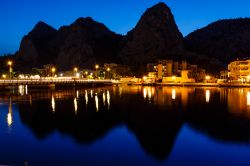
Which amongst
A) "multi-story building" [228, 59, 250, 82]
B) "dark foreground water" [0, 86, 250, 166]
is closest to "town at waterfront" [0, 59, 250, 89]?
"multi-story building" [228, 59, 250, 82]

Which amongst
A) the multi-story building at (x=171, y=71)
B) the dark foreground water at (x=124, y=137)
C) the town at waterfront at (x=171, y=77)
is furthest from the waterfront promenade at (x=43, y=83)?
the multi-story building at (x=171, y=71)

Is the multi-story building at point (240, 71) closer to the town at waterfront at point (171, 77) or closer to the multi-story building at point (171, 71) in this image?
the town at waterfront at point (171, 77)

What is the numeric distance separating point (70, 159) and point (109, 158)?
3508 millimetres

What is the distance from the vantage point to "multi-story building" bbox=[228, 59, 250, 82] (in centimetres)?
15104

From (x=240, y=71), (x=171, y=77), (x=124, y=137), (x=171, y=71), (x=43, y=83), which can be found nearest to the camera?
(x=124, y=137)

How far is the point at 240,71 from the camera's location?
155 metres

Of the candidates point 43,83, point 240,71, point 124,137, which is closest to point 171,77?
point 240,71

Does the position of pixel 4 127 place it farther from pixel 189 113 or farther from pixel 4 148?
pixel 189 113

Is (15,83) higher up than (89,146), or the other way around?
(15,83)

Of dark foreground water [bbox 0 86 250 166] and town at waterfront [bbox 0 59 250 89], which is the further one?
town at waterfront [bbox 0 59 250 89]

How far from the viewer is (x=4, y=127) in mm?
44031

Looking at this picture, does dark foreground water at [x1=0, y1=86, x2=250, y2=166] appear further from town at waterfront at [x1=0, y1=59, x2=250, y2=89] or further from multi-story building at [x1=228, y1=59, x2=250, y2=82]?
multi-story building at [x1=228, y1=59, x2=250, y2=82]

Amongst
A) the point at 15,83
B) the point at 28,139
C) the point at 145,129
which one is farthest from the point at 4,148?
the point at 15,83

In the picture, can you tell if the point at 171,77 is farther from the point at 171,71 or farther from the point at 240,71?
the point at 240,71
